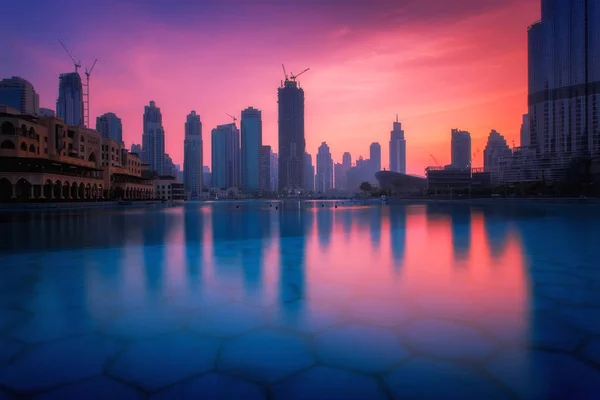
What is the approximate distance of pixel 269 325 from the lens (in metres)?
4.94

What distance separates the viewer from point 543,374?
352 cm

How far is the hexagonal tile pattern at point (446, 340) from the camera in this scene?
4.00 metres

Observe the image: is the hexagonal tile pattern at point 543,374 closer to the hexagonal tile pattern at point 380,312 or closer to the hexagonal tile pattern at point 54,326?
the hexagonal tile pattern at point 380,312

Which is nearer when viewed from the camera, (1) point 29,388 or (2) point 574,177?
(1) point 29,388

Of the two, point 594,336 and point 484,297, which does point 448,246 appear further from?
point 594,336

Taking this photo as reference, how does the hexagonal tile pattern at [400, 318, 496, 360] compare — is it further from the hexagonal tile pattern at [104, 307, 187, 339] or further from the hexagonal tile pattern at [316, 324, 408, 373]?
the hexagonal tile pattern at [104, 307, 187, 339]

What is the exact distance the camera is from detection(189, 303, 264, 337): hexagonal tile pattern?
15.7ft

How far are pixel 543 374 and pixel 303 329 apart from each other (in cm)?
277

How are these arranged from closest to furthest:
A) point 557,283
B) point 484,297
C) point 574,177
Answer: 1. point 484,297
2. point 557,283
3. point 574,177

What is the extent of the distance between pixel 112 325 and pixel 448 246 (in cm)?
1080

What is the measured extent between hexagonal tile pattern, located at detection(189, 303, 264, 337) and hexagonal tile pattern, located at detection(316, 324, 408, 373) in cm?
113

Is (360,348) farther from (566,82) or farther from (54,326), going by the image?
(566,82)

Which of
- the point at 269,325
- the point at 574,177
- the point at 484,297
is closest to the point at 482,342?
the point at 484,297

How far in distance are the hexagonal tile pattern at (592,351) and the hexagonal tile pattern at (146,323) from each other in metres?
5.08
